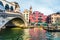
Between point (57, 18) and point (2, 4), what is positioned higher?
point (2, 4)

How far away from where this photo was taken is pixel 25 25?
58.0 meters

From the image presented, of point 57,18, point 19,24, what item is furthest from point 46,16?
point 19,24

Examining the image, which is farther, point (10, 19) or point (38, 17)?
point (38, 17)

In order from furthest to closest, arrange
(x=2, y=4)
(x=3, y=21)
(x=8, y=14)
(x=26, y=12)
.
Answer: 1. (x=26, y=12)
2. (x=2, y=4)
3. (x=8, y=14)
4. (x=3, y=21)

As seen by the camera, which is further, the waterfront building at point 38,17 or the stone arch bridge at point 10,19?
the waterfront building at point 38,17

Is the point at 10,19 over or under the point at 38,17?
over

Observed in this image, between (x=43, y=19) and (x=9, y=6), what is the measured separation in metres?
34.9

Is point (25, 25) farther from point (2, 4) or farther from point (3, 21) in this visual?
point (3, 21)

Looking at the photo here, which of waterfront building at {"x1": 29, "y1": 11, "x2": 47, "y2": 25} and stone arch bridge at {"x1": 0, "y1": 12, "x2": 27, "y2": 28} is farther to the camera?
waterfront building at {"x1": 29, "y1": 11, "x2": 47, "y2": 25}

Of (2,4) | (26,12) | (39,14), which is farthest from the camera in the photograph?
(39,14)

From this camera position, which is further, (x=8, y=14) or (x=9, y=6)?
(x=9, y=6)

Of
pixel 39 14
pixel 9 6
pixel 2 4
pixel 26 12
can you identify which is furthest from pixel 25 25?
pixel 39 14

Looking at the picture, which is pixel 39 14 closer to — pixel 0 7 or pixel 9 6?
pixel 9 6

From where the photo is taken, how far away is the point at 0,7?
47.3 metres
